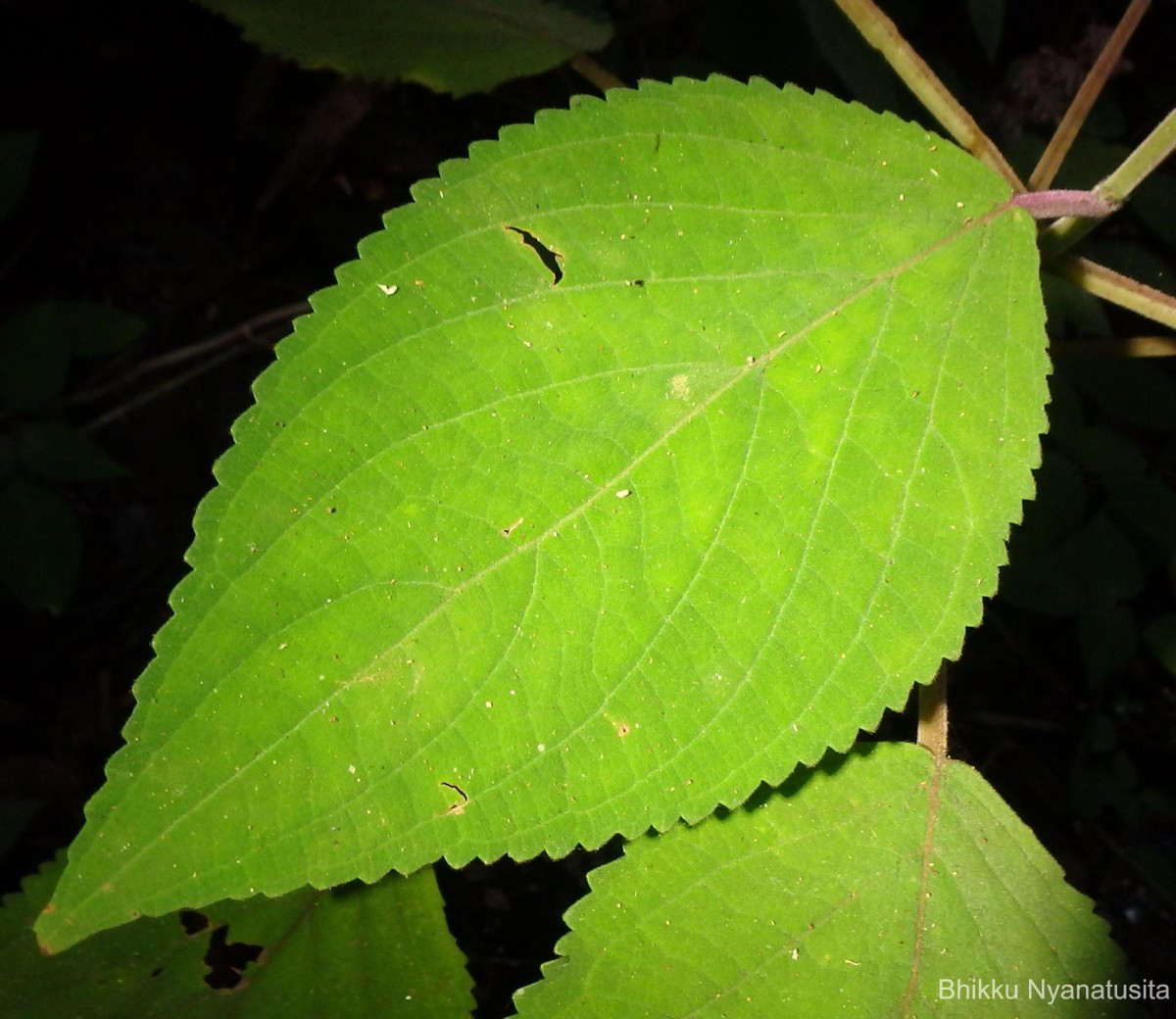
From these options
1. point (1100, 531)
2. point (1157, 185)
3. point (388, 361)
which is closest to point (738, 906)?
point (388, 361)

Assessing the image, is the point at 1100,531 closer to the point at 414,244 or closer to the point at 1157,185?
the point at 1157,185

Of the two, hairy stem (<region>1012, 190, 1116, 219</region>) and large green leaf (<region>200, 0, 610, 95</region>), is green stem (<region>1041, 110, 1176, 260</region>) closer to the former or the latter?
hairy stem (<region>1012, 190, 1116, 219</region>)

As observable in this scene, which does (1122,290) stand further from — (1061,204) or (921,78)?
(921,78)

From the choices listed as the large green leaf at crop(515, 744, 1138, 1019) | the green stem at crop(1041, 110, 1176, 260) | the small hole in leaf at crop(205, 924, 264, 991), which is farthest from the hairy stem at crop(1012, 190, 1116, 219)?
the small hole in leaf at crop(205, 924, 264, 991)

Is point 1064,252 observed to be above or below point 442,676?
above

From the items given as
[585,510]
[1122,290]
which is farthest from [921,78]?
[585,510]
